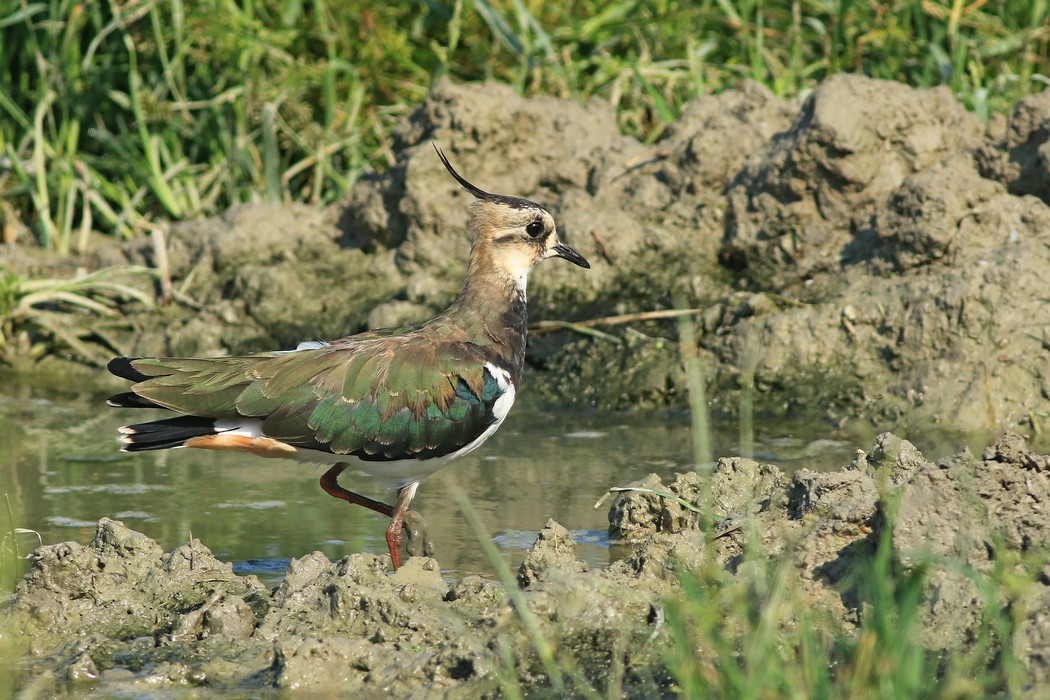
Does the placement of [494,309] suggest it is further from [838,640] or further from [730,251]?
[838,640]

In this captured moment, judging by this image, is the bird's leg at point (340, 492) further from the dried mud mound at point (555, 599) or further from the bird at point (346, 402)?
the dried mud mound at point (555, 599)

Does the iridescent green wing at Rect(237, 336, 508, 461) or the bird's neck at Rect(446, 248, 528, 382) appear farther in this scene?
the bird's neck at Rect(446, 248, 528, 382)

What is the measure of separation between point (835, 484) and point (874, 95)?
342cm

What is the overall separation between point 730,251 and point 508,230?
1.95 meters

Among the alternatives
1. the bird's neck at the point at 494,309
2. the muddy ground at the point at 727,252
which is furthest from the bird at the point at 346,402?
the muddy ground at the point at 727,252

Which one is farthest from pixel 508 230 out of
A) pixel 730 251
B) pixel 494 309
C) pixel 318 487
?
pixel 730 251

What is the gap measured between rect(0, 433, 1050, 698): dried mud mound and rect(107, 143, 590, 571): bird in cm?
64

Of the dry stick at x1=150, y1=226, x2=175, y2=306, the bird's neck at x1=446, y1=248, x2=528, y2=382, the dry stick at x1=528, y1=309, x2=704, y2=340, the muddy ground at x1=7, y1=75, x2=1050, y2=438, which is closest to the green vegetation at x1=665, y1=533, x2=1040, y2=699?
the bird's neck at x1=446, y1=248, x2=528, y2=382

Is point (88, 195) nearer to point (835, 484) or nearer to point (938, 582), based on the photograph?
point (835, 484)

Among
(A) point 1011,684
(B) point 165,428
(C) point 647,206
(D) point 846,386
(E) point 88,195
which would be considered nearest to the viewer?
(A) point 1011,684

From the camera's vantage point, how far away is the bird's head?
243 inches

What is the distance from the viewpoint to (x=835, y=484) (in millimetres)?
4609

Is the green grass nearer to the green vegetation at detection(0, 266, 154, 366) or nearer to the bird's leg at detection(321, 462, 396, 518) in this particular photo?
the green vegetation at detection(0, 266, 154, 366)

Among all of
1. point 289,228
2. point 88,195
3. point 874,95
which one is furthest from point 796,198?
point 88,195
